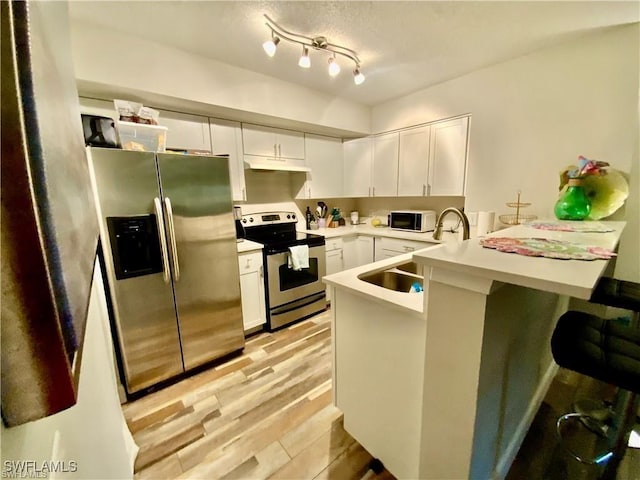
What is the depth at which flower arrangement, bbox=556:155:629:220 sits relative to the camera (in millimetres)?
1677

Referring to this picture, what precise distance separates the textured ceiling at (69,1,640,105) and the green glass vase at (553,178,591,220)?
1132mm

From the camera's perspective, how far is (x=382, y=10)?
5.36 feet

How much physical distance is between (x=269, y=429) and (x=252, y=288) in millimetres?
1199

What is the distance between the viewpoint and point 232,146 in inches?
103

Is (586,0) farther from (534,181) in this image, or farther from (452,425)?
(452,425)

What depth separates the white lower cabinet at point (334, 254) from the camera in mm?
3066

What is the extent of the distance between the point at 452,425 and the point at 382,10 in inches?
88.4

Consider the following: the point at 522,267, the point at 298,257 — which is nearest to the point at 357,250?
the point at 298,257

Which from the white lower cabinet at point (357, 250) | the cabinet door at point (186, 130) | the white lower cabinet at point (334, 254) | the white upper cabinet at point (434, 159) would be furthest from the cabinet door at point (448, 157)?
the cabinet door at point (186, 130)

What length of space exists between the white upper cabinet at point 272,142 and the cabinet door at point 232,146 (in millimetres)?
88

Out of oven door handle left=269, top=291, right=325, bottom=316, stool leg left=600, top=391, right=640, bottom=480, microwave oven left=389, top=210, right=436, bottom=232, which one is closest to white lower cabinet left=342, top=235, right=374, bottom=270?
microwave oven left=389, top=210, right=436, bottom=232

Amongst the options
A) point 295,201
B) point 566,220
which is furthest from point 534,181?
point 295,201

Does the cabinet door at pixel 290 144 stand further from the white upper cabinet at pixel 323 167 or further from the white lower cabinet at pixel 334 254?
the white lower cabinet at pixel 334 254

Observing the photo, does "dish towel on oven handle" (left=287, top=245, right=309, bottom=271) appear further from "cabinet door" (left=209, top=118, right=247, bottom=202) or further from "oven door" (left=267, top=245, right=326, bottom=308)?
"cabinet door" (left=209, top=118, right=247, bottom=202)
